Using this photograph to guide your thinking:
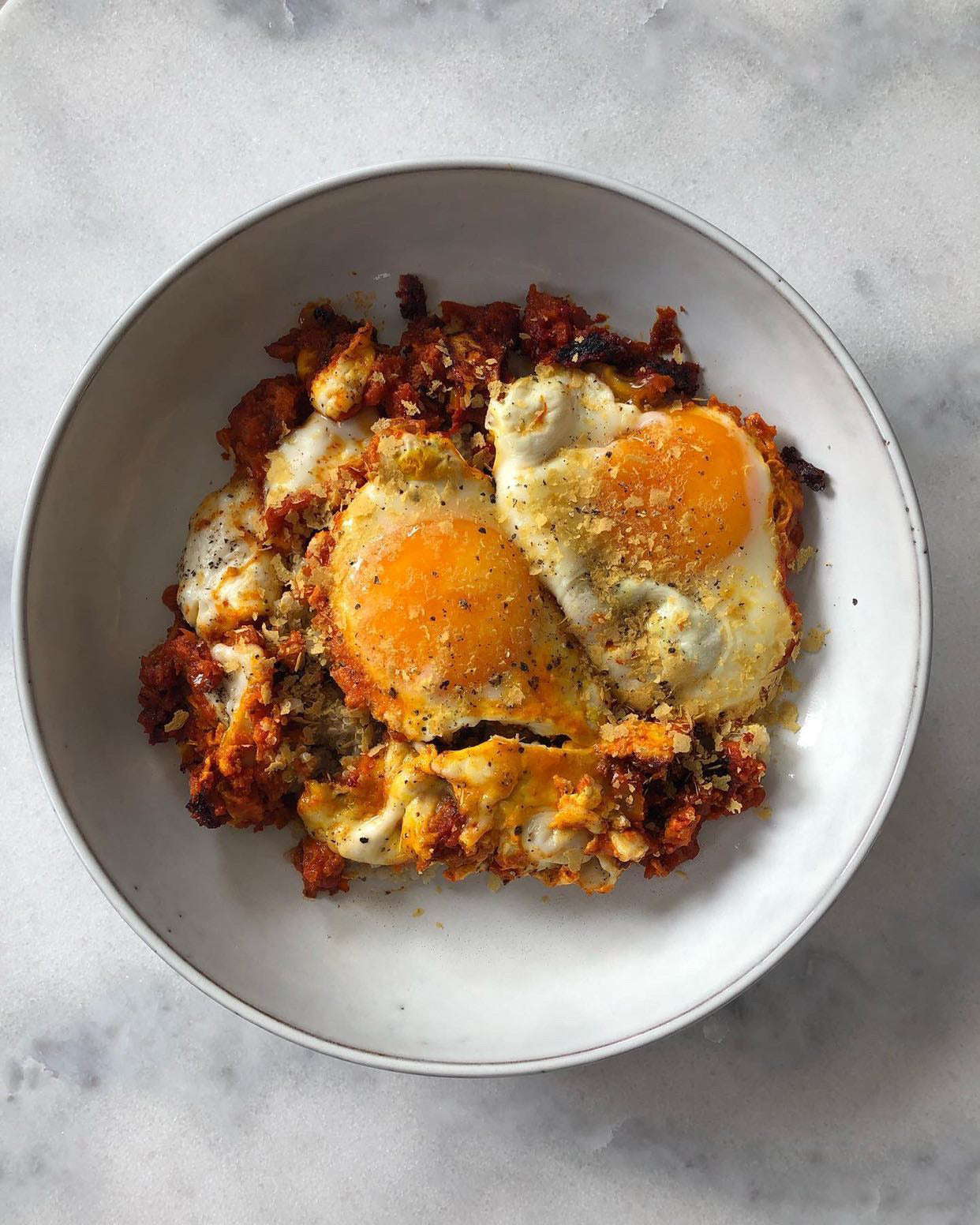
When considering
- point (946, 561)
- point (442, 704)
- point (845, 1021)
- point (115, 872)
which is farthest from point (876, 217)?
point (115, 872)

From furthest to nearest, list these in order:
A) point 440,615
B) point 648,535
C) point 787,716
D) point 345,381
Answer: point 787,716 < point 345,381 < point 648,535 < point 440,615

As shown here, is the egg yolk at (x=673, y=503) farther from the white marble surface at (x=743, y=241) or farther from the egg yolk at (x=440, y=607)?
the white marble surface at (x=743, y=241)

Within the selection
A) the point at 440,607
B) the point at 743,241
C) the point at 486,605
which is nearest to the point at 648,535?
the point at 486,605

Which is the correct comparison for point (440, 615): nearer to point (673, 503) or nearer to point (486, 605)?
point (486, 605)

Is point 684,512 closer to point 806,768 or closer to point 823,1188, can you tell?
point 806,768

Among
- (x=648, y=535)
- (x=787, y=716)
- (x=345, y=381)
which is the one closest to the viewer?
(x=648, y=535)

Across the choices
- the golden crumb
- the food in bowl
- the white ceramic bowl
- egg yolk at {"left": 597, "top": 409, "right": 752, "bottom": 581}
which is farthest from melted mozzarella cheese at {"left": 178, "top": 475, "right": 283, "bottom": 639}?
the golden crumb
